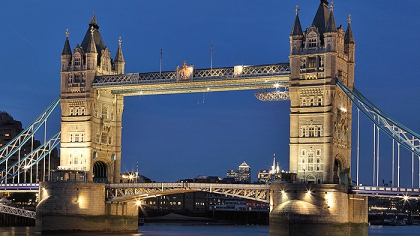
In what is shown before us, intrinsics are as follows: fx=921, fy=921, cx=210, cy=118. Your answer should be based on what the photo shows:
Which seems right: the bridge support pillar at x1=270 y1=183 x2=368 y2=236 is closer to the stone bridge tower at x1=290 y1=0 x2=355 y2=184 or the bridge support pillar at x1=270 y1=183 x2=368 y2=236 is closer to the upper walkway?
the stone bridge tower at x1=290 y1=0 x2=355 y2=184

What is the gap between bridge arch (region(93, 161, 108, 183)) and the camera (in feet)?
331

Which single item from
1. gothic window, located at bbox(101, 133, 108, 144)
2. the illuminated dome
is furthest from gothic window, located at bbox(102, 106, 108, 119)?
the illuminated dome

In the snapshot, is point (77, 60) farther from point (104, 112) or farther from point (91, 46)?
point (104, 112)

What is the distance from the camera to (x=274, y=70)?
88.9 m

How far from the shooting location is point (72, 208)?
307 feet

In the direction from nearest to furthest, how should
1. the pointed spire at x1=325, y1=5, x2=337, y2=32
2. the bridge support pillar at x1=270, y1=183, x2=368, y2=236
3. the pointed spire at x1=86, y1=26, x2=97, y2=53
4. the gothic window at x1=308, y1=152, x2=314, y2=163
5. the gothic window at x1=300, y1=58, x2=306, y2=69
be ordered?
the bridge support pillar at x1=270, y1=183, x2=368, y2=236
the pointed spire at x1=325, y1=5, x2=337, y2=32
the gothic window at x1=308, y1=152, x2=314, y2=163
the gothic window at x1=300, y1=58, x2=306, y2=69
the pointed spire at x1=86, y1=26, x2=97, y2=53

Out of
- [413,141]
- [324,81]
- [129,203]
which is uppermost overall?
[324,81]

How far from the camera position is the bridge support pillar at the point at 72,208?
Result: 93438 mm

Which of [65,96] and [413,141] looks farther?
[65,96]

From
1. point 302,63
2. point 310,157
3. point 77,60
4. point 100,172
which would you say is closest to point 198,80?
point 302,63

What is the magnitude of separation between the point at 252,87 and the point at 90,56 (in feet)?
61.3

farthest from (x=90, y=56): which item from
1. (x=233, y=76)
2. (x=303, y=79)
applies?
(x=303, y=79)

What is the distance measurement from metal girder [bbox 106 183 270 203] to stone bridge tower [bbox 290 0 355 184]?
13.7ft

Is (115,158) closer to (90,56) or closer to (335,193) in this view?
(90,56)
